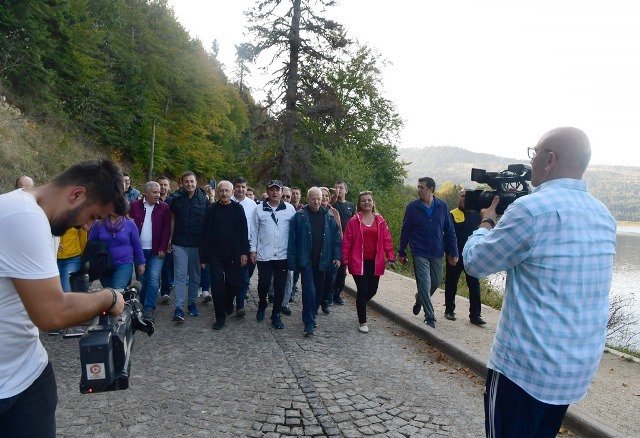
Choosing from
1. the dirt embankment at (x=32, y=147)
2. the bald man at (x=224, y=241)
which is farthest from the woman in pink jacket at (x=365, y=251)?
the dirt embankment at (x=32, y=147)

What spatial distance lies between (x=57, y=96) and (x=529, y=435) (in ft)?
75.5

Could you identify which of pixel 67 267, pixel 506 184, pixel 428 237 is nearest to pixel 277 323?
pixel 428 237

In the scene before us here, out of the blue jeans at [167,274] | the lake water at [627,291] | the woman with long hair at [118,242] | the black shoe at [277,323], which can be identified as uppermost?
the woman with long hair at [118,242]

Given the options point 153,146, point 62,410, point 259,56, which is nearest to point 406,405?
point 62,410

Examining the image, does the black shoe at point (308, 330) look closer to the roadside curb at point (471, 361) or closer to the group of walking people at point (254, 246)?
the group of walking people at point (254, 246)

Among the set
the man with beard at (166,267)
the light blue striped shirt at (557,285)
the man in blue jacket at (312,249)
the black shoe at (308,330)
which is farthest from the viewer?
the man with beard at (166,267)

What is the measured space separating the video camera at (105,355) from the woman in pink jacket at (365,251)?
4.79 metres

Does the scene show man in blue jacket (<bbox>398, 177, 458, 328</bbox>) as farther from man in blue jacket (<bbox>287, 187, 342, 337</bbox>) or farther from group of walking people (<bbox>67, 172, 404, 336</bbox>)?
man in blue jacket (<bbox>287, 187, 342, 337</bbox>)

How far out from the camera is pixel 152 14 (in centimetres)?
3253

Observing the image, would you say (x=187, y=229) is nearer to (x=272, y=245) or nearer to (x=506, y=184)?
(x=272, y=245)

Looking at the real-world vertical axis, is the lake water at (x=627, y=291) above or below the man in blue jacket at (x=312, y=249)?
below

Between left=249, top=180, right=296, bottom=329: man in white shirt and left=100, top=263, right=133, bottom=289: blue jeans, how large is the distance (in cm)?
193

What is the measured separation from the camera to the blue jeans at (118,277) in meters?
5.70

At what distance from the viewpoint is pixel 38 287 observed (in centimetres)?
155
